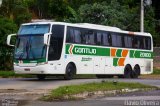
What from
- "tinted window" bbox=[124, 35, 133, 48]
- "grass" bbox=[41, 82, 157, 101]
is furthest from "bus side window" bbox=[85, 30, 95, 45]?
"grass" bbox=[41, 82, 157, 101]

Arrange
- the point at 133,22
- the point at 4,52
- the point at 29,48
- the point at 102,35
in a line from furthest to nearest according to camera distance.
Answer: the point at 133,22, the point at 4,52, the point at 102,35, the point at 29,48

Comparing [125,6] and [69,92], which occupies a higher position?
[125,6]

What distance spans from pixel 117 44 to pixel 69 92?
1463cm

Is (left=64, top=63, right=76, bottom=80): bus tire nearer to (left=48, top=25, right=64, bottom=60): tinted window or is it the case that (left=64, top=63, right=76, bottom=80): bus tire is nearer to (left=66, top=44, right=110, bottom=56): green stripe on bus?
(left=66, top=44, right=110, bottom=56): green stripe on bus

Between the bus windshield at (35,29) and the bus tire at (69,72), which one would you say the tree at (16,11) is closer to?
Result: the bus windshield at (35,29)

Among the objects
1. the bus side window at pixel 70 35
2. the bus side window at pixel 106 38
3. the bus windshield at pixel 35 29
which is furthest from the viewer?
the bus side window at pixel 106 38

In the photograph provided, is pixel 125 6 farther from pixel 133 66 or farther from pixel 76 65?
pixel 76 65

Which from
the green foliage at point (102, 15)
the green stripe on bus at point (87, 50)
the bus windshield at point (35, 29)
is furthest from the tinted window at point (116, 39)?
the green foliage at point (102, 15)

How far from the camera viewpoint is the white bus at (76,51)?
2695 centimetres

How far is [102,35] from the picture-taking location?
3159cm

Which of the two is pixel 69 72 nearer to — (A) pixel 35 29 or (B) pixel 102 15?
(A) pixel 35 29

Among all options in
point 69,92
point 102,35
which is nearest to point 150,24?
point 102,35

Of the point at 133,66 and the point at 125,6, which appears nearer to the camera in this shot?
the point at 133,66

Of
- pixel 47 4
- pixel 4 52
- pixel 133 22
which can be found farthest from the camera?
pixel 47 4
